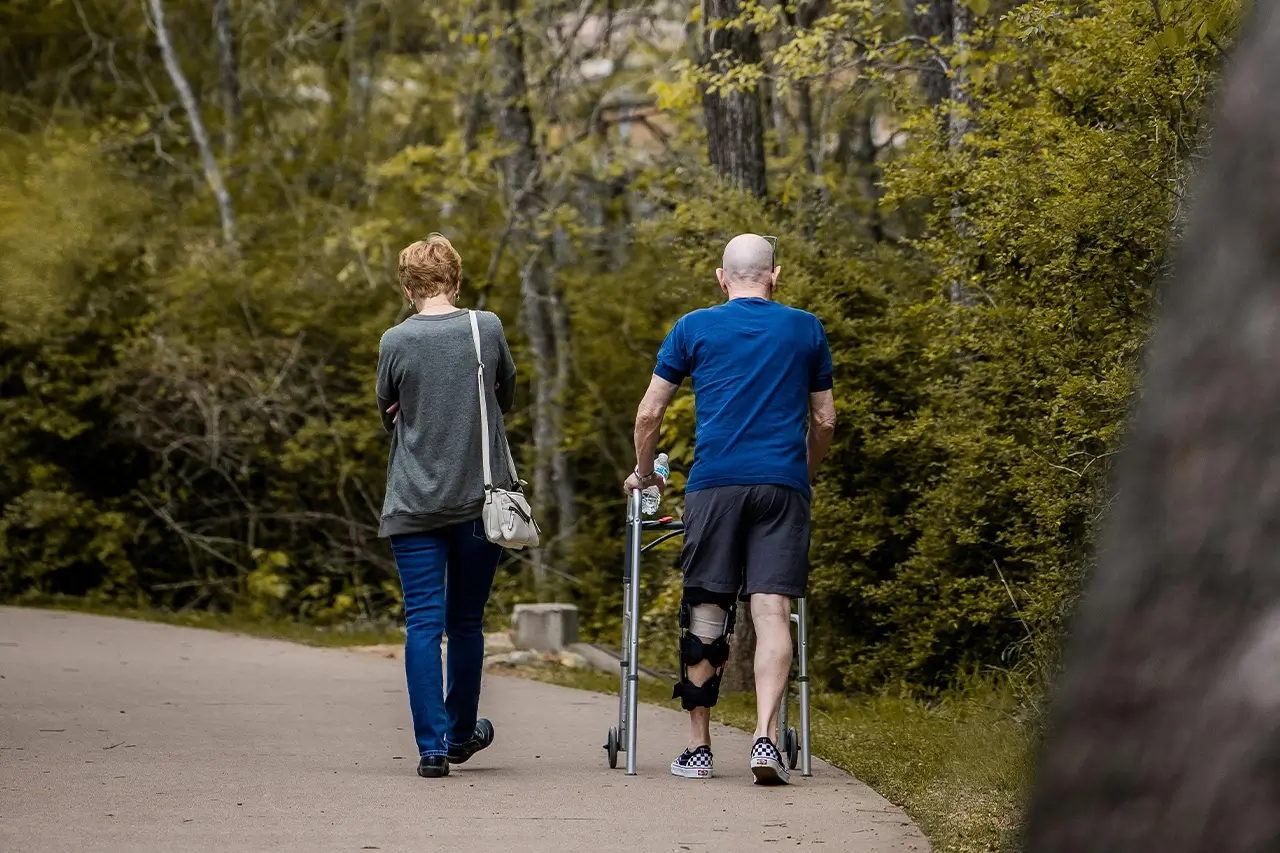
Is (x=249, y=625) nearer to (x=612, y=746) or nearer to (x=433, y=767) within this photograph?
(x=612, y=746)

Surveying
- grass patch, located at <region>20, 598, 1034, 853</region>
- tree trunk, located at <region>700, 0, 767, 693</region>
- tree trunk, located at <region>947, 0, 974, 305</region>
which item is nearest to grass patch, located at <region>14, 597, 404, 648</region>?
grass patch, located at <region>20, 598, 1034, 853</region>

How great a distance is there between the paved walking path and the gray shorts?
0.75 metres

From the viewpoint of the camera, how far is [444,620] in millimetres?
7086

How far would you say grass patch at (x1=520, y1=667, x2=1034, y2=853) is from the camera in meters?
5.81

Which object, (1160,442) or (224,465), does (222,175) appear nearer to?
(224,465)

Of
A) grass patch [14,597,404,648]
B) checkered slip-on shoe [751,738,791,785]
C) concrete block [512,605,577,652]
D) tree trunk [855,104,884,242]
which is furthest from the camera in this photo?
tree trunk [855,104,884,242]

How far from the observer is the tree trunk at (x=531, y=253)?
18750mm

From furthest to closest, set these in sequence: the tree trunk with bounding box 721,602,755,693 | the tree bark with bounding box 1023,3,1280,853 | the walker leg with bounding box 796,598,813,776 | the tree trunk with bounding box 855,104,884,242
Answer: the tree trunk with bounding box 855,104,884,242
the tree trunk with bounding box 721,602,755,693
the walker leg with bounding box 796,598,813,776
the tree bark with bounding box 1023,3,1280,853

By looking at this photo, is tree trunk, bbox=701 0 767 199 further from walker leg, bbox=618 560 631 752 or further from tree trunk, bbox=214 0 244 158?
tree trunk, bbox=214 0 244 158

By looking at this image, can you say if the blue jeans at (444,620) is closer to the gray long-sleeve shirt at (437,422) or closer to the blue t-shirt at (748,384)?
the gray long-sleeve shirt at (437,422)

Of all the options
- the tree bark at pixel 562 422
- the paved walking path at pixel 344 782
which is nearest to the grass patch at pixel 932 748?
the paved walking path at pixel 344 782

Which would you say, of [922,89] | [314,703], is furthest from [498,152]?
[314,703]

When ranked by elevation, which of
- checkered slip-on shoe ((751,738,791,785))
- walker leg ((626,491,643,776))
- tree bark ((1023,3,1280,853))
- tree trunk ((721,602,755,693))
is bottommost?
tree trunk ((721,602,755,693))

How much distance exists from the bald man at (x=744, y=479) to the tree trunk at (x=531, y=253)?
11.6 meters
